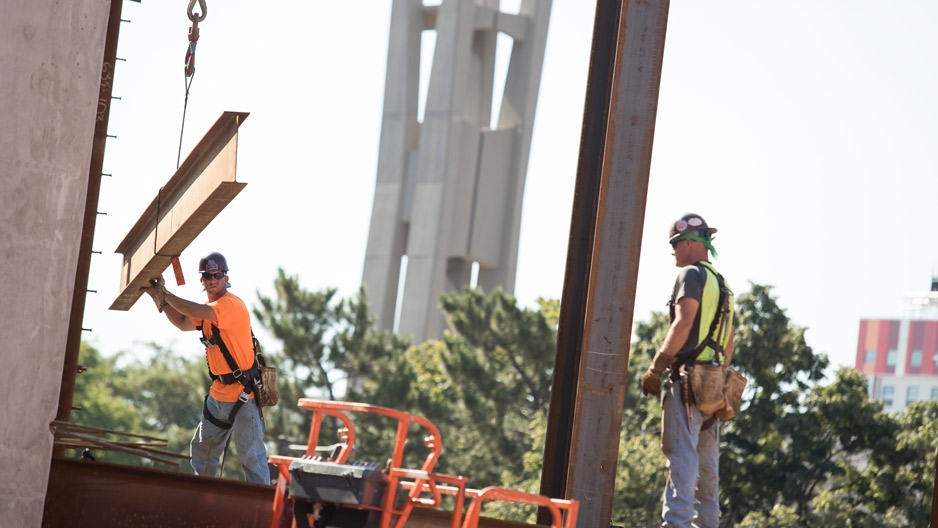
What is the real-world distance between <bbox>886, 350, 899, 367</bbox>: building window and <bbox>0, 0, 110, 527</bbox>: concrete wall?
13344 cm

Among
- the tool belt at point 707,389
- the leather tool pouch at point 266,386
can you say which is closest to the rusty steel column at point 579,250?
the tool belt at point 707,389

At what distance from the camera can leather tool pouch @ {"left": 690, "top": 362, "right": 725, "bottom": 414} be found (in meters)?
7.35

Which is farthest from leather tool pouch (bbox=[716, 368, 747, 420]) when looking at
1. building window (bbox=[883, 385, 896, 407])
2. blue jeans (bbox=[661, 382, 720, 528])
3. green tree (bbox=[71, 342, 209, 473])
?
building window (bbox=[883, 385, 896, 407])

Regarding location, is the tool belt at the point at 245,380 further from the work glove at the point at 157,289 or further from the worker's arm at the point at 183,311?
the work glove at the point at 157,289

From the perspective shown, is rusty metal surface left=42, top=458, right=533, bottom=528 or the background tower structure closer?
rusty metal surface left=42, top=458, right=533, bottom=528

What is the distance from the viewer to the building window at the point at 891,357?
13212cm

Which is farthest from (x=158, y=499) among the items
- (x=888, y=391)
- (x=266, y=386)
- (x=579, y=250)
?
(x=888, y=391)

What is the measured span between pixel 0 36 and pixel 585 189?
3.70 metres

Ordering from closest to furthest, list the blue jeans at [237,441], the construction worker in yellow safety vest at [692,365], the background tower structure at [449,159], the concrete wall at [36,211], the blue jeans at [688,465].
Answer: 1. the concrete wall at [36,211]
2. the blue jeans at [688,465]
3. the construction worker in yellow safety vest at [692,365]
4. the blue jeans at [237,441]
5. the background tower structure at [449,159]

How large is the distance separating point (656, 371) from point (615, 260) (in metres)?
0.65

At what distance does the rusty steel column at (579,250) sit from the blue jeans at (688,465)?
0.63 metres

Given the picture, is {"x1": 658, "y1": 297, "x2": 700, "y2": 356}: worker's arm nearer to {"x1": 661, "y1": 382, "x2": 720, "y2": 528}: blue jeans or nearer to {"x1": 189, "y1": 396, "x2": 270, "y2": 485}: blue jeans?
{"x1": 661, "y1": 382, "x2": 720, "y2": 528}: blue jeans

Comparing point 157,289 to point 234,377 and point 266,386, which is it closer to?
point 234,377

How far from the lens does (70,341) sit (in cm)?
711
